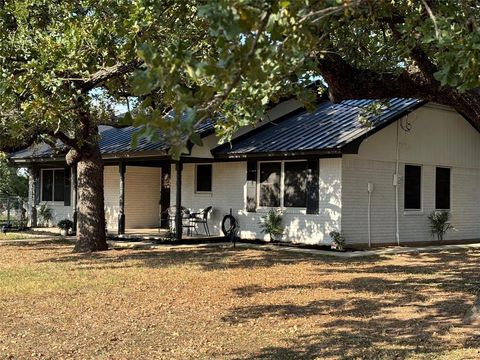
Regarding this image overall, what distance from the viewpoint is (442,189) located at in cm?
1892

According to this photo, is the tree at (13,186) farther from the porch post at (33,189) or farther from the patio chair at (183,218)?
the patio chair at (183,218)

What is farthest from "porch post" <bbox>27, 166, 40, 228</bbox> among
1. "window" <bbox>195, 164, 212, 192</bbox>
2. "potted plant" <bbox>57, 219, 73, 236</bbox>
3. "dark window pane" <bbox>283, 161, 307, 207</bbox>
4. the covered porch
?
"dark window pane" <bbox>283, 161, 307, 207</bbox>

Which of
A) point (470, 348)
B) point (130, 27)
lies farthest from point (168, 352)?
point (130, 27)

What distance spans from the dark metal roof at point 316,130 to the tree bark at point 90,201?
3.44 meters

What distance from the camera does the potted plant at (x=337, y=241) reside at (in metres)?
15.4

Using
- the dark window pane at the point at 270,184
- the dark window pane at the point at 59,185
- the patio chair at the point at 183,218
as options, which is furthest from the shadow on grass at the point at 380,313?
the dark window pane at the point at 59,185

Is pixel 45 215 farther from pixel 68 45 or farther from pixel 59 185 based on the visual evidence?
pixel 68 45

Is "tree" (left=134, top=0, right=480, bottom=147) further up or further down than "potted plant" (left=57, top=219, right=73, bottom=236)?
further up

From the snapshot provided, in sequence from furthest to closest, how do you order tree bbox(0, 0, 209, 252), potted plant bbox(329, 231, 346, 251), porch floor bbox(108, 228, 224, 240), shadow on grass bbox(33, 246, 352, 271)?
porch floor bbox(108, 228, 224, 240) < potted plant bbox(329, 231, 346, 251) < shadow on grass bbox(33, 246, 352, 271) < tree bbox(0, 0, 209, 252)

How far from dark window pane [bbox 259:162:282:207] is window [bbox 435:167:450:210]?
17.0 ft

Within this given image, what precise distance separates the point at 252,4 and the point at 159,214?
20086 millimetres

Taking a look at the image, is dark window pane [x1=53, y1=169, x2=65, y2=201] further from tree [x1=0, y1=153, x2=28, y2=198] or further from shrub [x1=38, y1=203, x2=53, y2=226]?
tree [x1=0, y1=153, x2=28, y2=198]

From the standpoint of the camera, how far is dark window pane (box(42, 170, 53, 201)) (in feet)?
82.2

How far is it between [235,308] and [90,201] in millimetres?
7626
